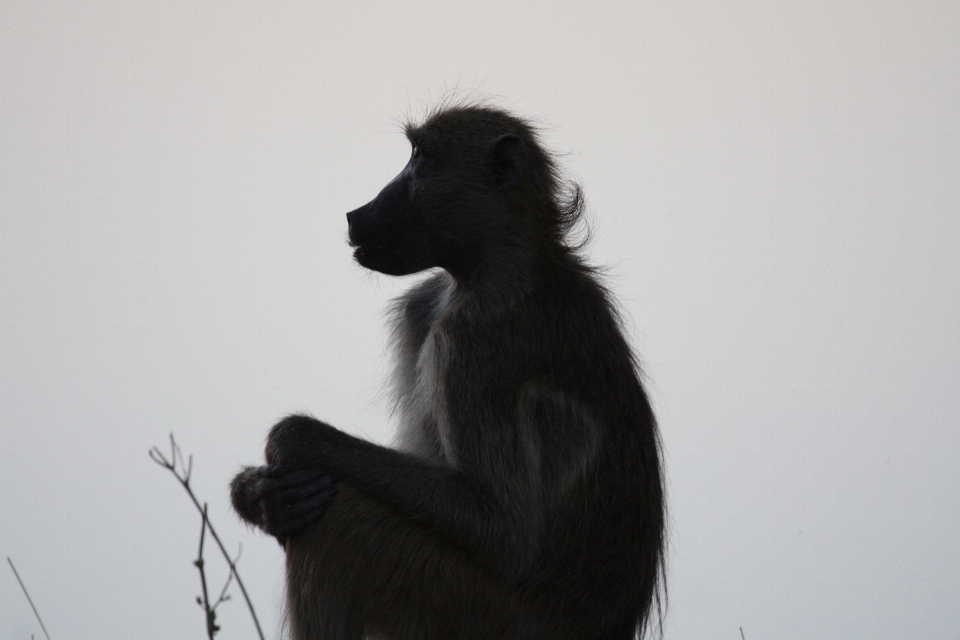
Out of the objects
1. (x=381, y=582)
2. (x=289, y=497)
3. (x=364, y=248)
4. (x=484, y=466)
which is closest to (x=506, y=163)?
(x=364, y=248)

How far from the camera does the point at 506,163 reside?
3.75 meters

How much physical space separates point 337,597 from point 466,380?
730 millimetres

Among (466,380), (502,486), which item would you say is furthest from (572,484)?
(466,380)

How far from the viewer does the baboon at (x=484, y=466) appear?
128 inches

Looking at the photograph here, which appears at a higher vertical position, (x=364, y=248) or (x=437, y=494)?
(x=364, y=248)

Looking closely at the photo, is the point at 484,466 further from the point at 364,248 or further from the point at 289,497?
the point at 364,248

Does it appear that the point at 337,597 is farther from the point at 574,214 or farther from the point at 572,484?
the point at 574,214

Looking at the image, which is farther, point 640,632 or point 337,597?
point 640,632

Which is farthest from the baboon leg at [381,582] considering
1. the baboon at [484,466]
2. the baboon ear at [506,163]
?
the baboon ear at [506,163]

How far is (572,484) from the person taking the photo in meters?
3.40

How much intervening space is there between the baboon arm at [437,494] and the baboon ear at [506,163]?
994 mm

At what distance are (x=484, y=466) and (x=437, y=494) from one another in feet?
0.53

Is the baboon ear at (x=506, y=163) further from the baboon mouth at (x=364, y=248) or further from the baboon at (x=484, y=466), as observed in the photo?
the baboon mouth at (x=364, y=248)

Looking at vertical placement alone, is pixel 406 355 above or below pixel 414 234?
below
